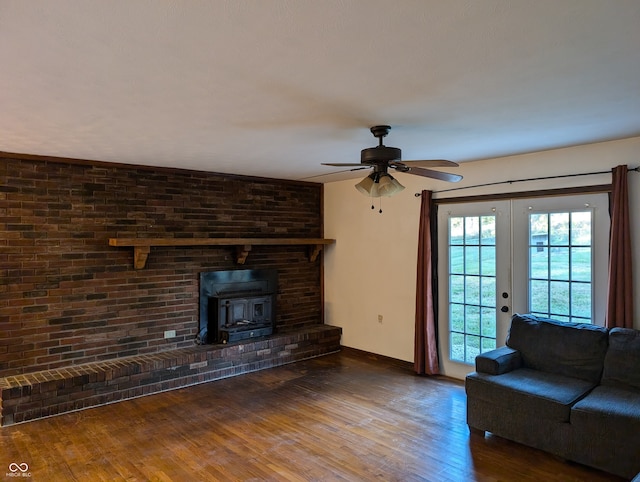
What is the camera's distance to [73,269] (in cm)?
456

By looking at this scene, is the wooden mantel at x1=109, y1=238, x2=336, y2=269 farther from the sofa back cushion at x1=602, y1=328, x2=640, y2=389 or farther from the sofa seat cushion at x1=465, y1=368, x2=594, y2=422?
the sofa back cushion at x1=602, y1=328, x2=640, y2=389

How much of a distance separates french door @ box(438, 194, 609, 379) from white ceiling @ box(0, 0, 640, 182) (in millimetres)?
805

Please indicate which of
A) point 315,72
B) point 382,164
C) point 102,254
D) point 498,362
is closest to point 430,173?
point 382,164

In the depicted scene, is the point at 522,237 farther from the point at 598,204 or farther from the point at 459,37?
the point at 459,37

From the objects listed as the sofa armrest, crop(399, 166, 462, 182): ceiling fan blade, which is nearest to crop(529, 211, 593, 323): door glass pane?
the sofa armrest

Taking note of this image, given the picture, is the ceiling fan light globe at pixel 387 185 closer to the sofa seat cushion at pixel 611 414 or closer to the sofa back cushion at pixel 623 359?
the sofa seat cushion at pixel 611 414

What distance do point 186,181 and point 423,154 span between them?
2.74m

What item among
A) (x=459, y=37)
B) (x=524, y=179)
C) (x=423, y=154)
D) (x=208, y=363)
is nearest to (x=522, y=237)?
(x=524, y=179)

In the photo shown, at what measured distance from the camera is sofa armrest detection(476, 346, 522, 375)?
3719 millimetres

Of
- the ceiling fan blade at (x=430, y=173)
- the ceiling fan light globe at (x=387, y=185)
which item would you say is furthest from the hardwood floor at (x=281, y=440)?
the ceiling fan blade at (x=430, y=173)

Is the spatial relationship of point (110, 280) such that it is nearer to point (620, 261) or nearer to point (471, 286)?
point (471, 286)

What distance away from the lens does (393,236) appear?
5.64m

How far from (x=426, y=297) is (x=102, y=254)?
3.52 meters

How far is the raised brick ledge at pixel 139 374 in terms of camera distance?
3.97 meters
